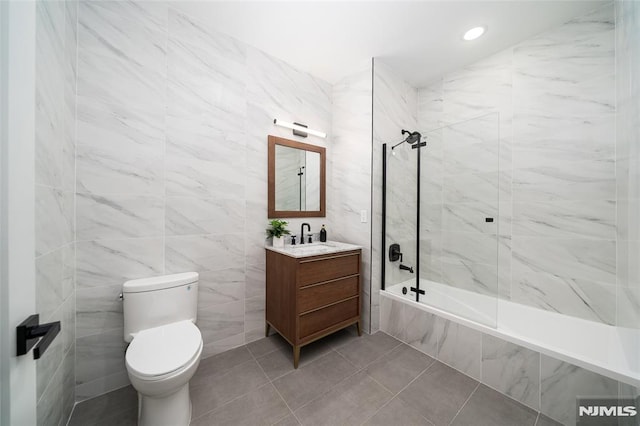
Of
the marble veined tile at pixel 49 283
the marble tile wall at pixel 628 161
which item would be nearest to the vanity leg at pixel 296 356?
the marble veined tile at pixel 49 283

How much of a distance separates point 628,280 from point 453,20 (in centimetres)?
216

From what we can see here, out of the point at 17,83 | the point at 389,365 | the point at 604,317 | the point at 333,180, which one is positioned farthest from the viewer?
the point at 333,180

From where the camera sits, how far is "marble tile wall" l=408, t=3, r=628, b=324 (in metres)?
1.63

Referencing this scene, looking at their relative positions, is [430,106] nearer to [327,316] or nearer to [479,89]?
[479,89]

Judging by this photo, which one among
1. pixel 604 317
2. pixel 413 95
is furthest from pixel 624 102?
pixel 413 95

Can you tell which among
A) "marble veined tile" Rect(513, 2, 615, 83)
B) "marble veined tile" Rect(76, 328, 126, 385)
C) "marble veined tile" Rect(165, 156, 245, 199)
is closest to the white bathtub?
"marble veined tile" Rect(165, 156, 245, 199)

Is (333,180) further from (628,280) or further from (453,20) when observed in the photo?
(628,280)

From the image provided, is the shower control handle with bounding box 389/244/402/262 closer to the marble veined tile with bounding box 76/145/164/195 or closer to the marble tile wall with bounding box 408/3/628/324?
the marble tile wall with bounding box 408/3/628/324

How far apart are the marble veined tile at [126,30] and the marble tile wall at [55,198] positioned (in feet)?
0.22

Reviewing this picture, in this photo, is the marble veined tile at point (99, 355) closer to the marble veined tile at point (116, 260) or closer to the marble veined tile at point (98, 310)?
the marble veined tile at point (98, 310)

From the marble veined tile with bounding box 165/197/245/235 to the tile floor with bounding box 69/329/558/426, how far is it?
1.05 m

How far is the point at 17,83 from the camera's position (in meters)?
0.56

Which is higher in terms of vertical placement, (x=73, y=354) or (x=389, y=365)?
(x=73, y=354)

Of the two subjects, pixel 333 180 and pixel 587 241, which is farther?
pixel 333 180
